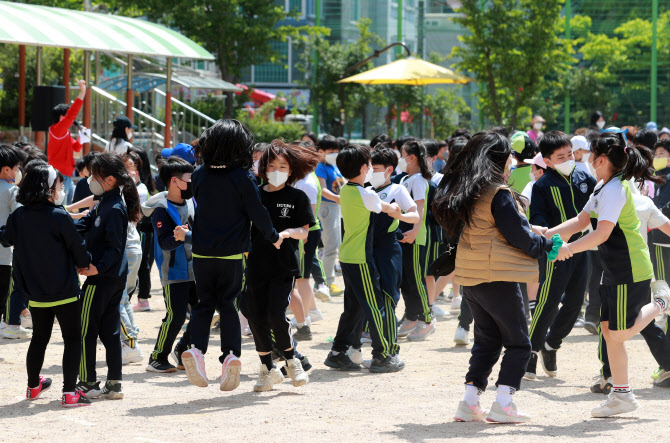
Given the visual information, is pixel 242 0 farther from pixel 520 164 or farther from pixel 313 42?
pixel 520 164

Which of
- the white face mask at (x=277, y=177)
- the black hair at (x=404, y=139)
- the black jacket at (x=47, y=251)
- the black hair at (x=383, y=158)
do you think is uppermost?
the black hair at (x=404, y=139)

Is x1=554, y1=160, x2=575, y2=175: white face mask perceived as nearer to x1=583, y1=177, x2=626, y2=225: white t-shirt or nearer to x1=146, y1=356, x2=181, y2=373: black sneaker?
x1=583, y1=177, x2=626, y2=225: white t-shirt

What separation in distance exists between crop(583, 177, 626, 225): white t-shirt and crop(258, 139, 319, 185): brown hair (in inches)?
75.7

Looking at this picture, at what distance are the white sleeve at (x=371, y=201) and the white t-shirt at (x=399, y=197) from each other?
1.54ft

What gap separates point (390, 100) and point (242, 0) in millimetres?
4680

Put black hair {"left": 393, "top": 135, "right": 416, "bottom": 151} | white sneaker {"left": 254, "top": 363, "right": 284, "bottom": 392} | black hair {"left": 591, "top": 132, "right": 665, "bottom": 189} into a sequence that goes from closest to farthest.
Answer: black hair {"left": 591, "top": 132, "right": 665, "bottom": 189} → white sneaker {"left": 254, "top": 363, "right": 284, "bottom": 392} → black hair {"left": 393, "top": 135, "right": 416, "bottom": 151}

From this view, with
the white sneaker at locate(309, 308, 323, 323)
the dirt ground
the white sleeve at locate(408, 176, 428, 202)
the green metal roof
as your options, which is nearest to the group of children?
the dirt ground

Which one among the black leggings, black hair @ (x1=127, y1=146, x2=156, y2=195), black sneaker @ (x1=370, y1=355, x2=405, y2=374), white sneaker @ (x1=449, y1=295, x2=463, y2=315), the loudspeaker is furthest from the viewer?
the loudspeaker

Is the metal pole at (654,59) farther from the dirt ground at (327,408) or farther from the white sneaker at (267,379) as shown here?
the white sneaker at (267,379)

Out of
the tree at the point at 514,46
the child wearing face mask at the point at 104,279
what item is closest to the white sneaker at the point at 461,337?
the child wearing face mask at the point at 104,279

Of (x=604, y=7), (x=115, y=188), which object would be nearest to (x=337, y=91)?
(x=604, y=7)

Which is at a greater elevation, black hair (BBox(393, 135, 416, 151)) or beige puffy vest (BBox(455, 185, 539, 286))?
black hair (BBox(393, 135, 416, 151))

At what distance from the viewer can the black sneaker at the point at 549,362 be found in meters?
7.15

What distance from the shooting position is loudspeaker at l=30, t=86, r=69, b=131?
48.7 feet
